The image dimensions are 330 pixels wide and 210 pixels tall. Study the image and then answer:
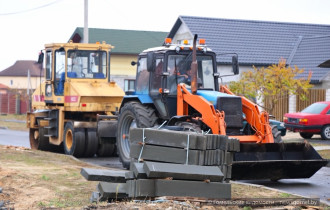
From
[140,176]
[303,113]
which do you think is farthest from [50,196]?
[303,113]

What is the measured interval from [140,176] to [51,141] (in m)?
12.5

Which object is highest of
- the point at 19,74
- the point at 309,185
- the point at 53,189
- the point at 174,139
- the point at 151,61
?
the point at 19,74

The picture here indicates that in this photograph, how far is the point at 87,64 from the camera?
2173 cm

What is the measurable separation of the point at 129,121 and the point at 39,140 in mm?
6490

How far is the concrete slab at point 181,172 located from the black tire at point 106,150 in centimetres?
1047

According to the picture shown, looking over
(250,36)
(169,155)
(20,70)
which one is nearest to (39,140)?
(169,155)

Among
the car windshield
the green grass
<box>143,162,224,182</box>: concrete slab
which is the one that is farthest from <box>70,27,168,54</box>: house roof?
<box>143,162,224,182</box>: concrete slab

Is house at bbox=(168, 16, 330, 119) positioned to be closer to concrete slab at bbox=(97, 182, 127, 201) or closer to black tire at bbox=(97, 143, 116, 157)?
black tire at bbox=(97, 143, 116, 157)

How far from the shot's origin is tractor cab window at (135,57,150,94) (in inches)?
664

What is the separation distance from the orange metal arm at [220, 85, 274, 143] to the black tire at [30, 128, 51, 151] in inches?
363

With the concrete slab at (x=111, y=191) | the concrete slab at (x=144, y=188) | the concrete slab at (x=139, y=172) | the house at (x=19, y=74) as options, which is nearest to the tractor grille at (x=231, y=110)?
the concrete slab at (x=111, y=191)

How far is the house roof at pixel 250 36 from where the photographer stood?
40.8 meters

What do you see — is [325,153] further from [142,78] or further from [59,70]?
[59,70]

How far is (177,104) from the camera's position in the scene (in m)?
15.8
